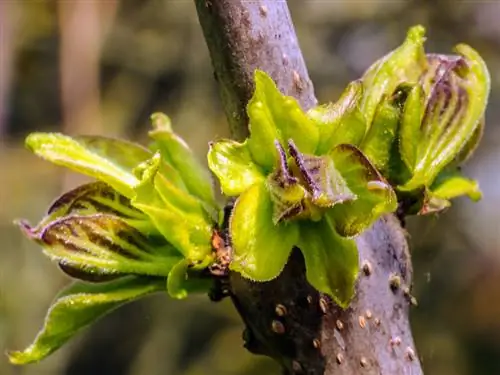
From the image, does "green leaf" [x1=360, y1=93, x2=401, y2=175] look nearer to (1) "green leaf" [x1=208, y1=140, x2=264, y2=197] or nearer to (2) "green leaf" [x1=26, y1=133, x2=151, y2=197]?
(1) "green leaf" [x1=208, y1=140, x2=264, y2=197]

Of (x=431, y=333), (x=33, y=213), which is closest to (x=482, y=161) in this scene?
(x=431, y=333)

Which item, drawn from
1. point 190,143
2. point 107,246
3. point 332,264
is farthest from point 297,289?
point 190,143

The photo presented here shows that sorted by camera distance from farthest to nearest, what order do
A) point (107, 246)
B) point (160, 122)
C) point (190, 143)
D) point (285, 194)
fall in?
point (190, 143) < point (160, 122) < point (107, 246) < point (285, 194)


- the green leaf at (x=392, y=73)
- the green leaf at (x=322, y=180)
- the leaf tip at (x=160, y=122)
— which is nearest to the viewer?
the green leaf at (x=322, y=180)

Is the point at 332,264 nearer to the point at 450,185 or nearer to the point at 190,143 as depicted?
the point at 450,185

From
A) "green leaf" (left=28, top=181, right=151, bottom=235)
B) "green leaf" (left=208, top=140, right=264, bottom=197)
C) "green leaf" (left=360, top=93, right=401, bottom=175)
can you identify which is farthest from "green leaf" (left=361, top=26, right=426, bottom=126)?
"green leaf" (left=28, top=181, right=151, bottom=235)

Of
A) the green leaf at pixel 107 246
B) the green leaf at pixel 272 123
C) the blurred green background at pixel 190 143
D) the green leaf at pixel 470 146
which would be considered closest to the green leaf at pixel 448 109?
the green leaf at pixel 470 146

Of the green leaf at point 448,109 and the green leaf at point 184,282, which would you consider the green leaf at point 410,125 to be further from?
the green leaf at point 184,282
